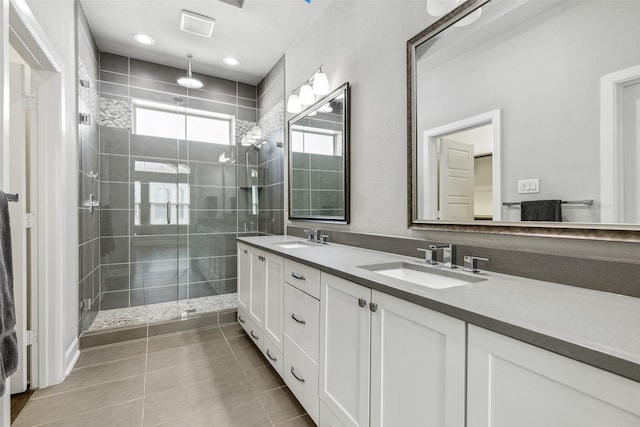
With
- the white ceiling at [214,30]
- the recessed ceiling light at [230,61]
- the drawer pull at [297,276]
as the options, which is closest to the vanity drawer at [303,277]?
the drawer pull at [297,276]

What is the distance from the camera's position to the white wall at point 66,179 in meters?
1.99

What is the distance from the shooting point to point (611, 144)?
0.97 meters

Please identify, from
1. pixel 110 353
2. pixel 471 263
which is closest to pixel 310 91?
pixel 471 263

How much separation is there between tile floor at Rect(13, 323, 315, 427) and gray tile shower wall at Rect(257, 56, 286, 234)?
145 cm

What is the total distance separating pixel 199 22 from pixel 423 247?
265 cm

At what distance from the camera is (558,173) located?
1.10 m

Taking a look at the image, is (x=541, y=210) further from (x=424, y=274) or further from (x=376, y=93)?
(x=376, y=93)

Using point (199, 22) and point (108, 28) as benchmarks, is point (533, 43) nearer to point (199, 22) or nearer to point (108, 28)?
point (199, 22)

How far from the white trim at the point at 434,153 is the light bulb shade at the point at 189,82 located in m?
2.92

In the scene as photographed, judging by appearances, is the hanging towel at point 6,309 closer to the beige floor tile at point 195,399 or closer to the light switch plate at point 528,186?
the beige floor tile at point 195,399

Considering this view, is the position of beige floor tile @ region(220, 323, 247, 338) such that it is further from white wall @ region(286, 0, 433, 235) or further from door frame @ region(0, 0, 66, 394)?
white wall @ region(286, 0, 433, 235)

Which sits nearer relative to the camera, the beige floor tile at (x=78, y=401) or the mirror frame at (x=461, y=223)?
the mirror frame at (x=461, y=223)

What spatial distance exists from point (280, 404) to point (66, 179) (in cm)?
209

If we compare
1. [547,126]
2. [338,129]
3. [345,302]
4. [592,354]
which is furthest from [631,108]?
[338,129]
